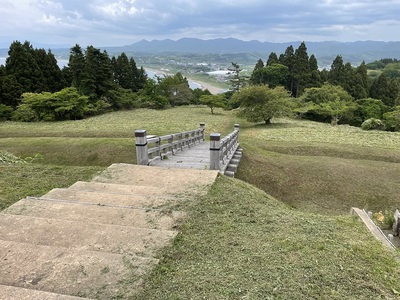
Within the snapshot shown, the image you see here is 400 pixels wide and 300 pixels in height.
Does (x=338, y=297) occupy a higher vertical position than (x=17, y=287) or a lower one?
lower

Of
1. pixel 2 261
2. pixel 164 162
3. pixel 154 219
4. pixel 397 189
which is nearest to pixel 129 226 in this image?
pixel 154 219

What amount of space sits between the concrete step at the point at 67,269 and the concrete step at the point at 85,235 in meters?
0.22

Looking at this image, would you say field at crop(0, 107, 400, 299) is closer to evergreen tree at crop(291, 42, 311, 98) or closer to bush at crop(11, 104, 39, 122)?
bush at crop(11, 104, 39, 122)

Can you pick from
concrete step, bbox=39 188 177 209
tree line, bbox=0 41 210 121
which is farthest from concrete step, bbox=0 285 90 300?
tree line, bbox=0 41 210 121

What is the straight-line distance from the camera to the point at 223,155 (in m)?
9.38

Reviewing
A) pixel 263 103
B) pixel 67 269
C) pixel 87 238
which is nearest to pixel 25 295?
pixel 67 269

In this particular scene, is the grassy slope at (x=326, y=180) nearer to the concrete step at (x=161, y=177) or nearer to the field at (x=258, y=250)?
the field at (x=258, y=250)

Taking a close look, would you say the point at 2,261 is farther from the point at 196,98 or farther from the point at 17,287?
the point at 196,98

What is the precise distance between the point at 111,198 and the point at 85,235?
1.53m

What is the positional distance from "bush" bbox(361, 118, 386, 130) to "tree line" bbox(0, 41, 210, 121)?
2393 cm

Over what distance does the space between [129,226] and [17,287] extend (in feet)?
5.36

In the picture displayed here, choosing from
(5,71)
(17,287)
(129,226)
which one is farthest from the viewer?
(5,71)

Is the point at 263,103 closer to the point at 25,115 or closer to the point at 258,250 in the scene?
the point at 25,115

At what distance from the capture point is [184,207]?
5090mm
